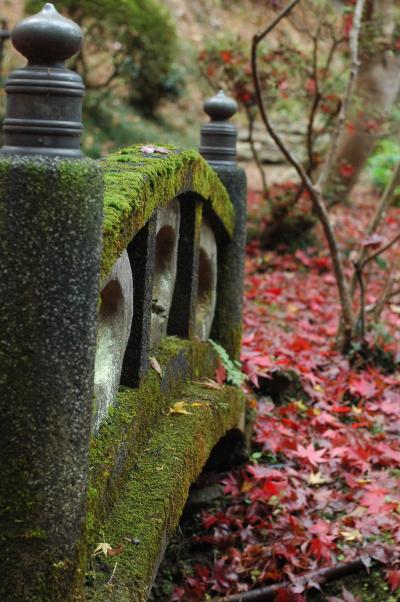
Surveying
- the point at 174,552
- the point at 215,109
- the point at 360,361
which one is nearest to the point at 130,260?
the point at 215,109

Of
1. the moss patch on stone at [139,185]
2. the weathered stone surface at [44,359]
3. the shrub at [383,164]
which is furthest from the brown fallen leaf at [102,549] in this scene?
the shrub at [383,164]

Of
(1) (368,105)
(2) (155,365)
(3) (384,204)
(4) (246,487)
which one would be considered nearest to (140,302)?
(2) (155,365)

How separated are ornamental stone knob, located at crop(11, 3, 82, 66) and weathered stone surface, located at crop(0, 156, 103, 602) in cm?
23

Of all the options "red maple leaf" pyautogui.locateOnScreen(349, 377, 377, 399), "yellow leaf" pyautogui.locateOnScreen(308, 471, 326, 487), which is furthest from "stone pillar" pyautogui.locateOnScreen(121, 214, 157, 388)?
"red maple leaf" pyautogui.locateOnScreen(349, 377, 377, 399)

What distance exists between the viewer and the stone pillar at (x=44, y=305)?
1655mm

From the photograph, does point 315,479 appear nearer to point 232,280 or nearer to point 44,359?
point 232,280

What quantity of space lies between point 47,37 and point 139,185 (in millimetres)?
734

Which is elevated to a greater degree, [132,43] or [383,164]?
[132,43]

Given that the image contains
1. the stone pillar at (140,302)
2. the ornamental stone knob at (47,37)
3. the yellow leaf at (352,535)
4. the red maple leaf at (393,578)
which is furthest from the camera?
the yellow leaf at (352,535)

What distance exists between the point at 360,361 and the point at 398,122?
4746 mm

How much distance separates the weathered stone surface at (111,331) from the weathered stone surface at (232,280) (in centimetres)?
164

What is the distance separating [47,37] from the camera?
5.34 feet

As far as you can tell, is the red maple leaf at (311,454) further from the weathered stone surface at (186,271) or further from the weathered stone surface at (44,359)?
the weathered stone surface at (44,359)

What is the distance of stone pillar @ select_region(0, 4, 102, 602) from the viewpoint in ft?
5.43
